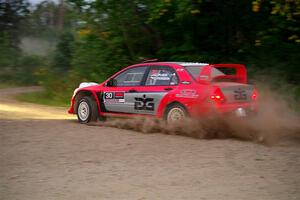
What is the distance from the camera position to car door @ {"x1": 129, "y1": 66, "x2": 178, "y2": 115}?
Answer: 1066cm

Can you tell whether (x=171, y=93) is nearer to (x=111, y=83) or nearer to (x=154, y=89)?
(x=154, y=89)

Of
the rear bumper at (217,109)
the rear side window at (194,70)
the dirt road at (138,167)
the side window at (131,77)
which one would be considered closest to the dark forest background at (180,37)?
the side window at (131,77)

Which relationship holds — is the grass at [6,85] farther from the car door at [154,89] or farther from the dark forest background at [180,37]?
the car door at [154,89]

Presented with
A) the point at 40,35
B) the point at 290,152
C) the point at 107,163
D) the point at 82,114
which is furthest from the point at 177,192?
the point at 40,35

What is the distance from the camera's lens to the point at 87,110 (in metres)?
12.1

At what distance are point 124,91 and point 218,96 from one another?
99.4 inches

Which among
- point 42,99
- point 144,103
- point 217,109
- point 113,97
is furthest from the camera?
point 42,99

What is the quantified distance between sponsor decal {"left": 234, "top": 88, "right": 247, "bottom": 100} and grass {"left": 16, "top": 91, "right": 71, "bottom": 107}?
9.71 m

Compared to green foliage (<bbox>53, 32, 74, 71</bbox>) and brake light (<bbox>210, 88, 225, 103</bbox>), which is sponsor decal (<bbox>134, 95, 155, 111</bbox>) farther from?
green foliage (<bbox>53, 32, 74, 71</bbox>)

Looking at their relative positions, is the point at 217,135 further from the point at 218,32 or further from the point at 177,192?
the point at 218,32

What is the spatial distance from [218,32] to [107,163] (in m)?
11.7

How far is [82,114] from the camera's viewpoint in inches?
484

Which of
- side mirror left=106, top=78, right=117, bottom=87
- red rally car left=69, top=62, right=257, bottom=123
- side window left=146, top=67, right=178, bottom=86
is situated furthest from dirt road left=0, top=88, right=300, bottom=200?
side mirror left=106, top=78, right=117, bottom=87

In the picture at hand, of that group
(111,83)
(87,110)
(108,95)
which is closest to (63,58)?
(87,110)
